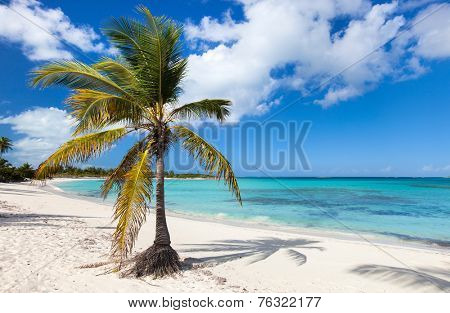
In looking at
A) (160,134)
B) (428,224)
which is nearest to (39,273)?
(160,134)

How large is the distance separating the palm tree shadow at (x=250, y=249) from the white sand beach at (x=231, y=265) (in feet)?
0.08

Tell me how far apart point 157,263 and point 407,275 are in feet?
17.5

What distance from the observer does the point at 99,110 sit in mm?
6020

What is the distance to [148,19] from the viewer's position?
20.6 feet

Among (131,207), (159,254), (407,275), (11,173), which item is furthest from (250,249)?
(11,173)

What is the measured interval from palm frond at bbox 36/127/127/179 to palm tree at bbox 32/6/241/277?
16mm

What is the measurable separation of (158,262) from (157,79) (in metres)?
3.64

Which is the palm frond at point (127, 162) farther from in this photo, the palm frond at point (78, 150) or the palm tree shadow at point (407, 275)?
the palm tree shadow at point (407, 275)

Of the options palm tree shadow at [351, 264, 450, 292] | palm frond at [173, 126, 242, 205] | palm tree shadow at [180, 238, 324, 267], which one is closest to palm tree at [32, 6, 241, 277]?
palm frond at [173, 126, 242, 205]

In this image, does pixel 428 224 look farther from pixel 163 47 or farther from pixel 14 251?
pixel 14 251

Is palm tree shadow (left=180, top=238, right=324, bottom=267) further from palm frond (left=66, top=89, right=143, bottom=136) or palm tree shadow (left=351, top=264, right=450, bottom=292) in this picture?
palm frond (left=66, top=89, right=143, bottom=136)

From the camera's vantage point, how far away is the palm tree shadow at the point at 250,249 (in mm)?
7708

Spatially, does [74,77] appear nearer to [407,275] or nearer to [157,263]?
[157,263]

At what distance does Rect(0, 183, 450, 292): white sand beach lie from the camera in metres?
5.48
